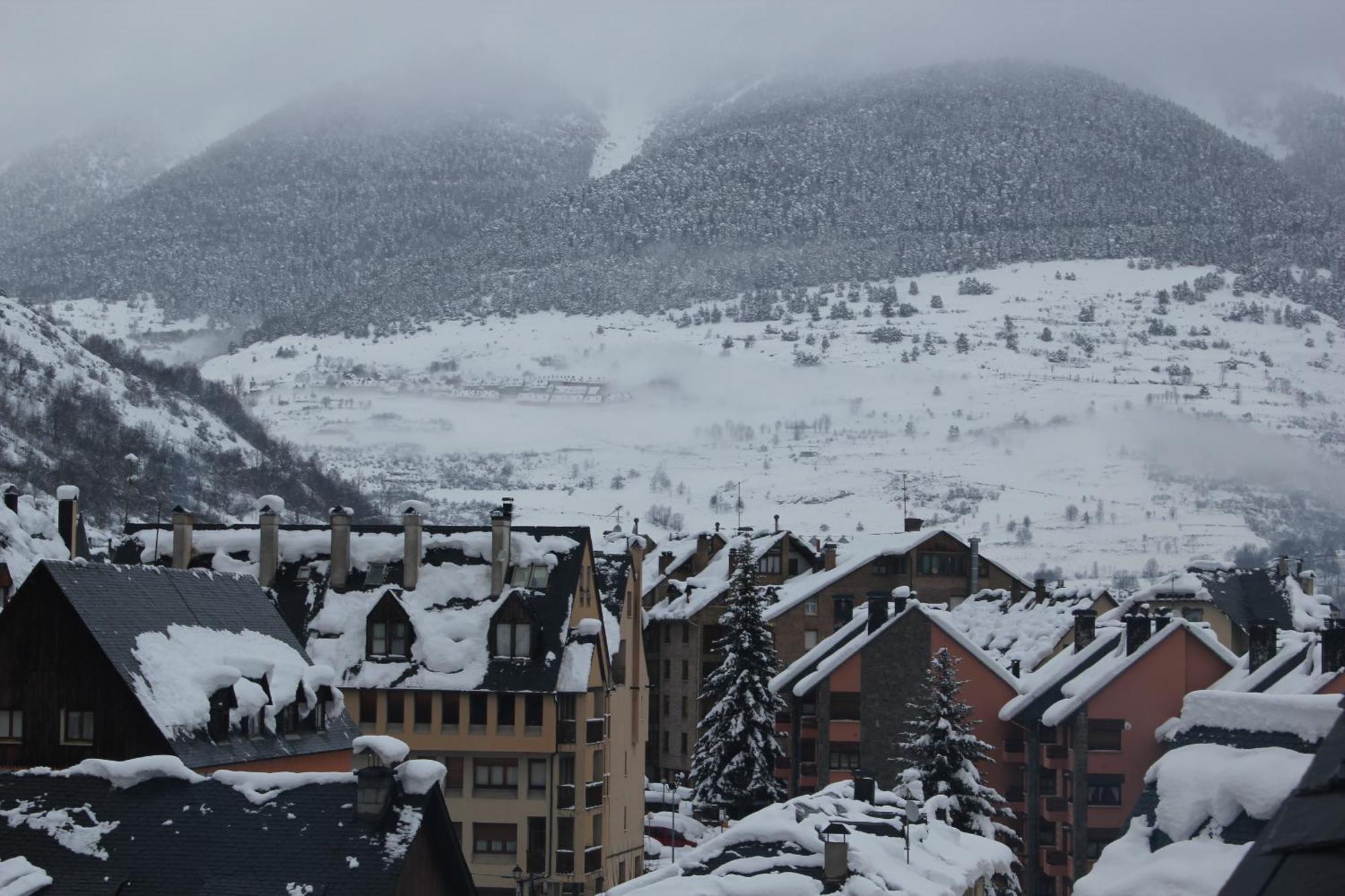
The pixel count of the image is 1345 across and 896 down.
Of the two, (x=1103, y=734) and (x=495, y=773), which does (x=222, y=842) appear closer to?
(x=495, y=773)

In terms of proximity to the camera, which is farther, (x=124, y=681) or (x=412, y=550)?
(x=412, y=550)

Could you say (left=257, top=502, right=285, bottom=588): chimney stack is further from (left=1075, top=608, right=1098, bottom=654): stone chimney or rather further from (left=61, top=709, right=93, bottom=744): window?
(left=1075, top=608, right=1098, bottom=654): stone chimney

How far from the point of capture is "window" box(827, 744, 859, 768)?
281 ft

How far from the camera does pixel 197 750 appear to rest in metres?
43.3

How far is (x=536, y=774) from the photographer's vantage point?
66312 millimetres

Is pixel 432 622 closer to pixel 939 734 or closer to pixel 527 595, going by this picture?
pixel 527 595

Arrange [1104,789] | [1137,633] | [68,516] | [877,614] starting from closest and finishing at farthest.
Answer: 1. [68,516]
2. [1104,789]
3. [1137,633]
4. [877,614]

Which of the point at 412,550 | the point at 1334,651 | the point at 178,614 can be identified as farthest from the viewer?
the point at 412,550

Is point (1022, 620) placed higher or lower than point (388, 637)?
lower

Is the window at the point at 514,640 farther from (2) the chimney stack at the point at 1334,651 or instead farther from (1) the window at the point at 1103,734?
(2) the chimney stack at the point at 1334,651

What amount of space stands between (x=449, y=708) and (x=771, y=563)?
62.2 metres

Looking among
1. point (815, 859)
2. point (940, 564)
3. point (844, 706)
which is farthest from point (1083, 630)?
point (815, 859)

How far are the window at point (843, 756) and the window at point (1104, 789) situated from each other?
12.3 metres

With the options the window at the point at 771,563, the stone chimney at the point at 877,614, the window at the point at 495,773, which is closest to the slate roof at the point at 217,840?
the window at the point at 495,773
